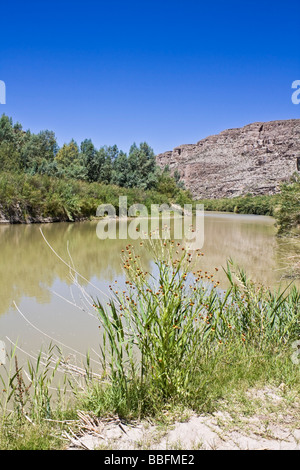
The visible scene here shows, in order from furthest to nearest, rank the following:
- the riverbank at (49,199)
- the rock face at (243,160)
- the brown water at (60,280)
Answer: the rock face at (243,160) < the riverbank at (49,199) < the brown water at (60,280)

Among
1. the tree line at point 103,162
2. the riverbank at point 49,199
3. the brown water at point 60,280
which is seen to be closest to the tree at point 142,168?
the tree line at point 103,162

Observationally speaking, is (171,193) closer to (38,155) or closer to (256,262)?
(38,155)

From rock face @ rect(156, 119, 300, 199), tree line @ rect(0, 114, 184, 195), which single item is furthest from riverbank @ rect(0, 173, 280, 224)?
rock face @ rect(156, 119, 300, 199)

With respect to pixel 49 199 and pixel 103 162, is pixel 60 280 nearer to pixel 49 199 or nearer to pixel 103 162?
pixel 49 199

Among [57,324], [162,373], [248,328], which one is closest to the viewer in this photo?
[162,373]

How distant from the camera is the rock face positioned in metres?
99.0

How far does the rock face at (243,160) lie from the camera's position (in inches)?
3898

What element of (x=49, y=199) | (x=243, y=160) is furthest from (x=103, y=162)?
(x=243, y=160)

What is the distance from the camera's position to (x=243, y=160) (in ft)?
369

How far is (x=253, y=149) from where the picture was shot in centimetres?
11244

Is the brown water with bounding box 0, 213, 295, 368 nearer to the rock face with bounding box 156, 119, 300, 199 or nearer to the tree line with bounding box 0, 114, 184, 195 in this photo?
the tree line with bounding box 0, 114, 184, 195

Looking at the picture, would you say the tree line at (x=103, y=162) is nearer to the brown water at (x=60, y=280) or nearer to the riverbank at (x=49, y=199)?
the riverbank at (x=49, y=199)

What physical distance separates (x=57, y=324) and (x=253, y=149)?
4557 inches
